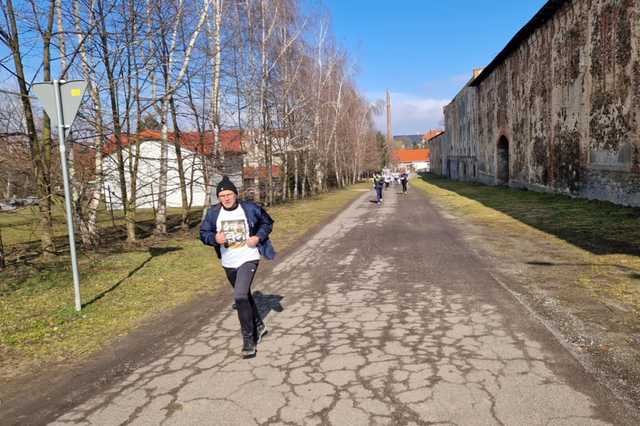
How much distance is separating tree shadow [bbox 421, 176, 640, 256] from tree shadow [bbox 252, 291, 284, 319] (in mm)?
6077

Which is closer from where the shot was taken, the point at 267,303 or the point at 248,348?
the point at 248,348

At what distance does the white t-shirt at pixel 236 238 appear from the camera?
4.34 meters

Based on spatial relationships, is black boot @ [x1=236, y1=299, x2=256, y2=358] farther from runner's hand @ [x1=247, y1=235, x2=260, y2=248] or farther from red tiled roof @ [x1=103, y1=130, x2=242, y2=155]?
red tiled roof @ [x1=103, y1=130, x2=242, y2=155]

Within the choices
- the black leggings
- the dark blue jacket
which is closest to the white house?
the dark blue jacket

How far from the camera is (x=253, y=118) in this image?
21766 millimetres

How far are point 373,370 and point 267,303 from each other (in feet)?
8.27

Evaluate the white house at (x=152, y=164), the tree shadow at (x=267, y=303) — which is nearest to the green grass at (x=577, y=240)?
the tree shadow at (x=267, y=303)

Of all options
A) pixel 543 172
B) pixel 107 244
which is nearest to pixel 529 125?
pixel 543 172

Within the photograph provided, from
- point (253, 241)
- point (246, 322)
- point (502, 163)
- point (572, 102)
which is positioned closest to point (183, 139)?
point (253, 241)

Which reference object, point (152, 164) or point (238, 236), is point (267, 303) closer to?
point (238, 236)

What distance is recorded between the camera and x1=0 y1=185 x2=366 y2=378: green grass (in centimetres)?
461

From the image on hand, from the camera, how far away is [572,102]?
1798cm

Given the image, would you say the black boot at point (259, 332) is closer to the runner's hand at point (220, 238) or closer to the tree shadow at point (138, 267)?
the runner's hand at point (220, 238)

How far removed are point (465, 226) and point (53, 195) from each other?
1022 centimetres
